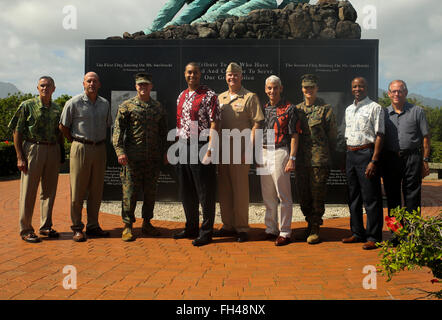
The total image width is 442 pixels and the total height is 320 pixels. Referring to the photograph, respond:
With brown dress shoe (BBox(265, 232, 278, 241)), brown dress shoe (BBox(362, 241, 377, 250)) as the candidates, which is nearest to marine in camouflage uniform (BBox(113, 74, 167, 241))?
brown dress shoe (BBox(265, 232, 278, 241))

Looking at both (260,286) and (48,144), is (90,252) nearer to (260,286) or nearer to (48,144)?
(48,144)

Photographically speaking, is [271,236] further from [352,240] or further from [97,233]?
[97,233]

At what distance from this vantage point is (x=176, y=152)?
4.92 metres

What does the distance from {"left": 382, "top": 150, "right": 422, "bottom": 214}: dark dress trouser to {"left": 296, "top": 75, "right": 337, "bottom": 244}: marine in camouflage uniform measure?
2.25 ft

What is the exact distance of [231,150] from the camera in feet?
15.1

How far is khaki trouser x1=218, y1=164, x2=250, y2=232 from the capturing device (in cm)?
466

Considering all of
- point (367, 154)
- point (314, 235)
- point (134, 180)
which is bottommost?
point (314, 235)

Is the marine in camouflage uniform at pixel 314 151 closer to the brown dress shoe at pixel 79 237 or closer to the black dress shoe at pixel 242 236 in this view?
the black dress shoe at pixel 242 236

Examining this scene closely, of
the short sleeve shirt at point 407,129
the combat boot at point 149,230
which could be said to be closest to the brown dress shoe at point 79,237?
the combat boot at point 149,230

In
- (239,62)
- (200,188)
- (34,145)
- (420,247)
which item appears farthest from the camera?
(239,62)

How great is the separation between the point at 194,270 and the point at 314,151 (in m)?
2.05

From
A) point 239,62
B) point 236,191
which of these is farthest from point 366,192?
point 239,62

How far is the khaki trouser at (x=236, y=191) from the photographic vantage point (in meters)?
4.66

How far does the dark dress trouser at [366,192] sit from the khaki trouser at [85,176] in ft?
10.6
